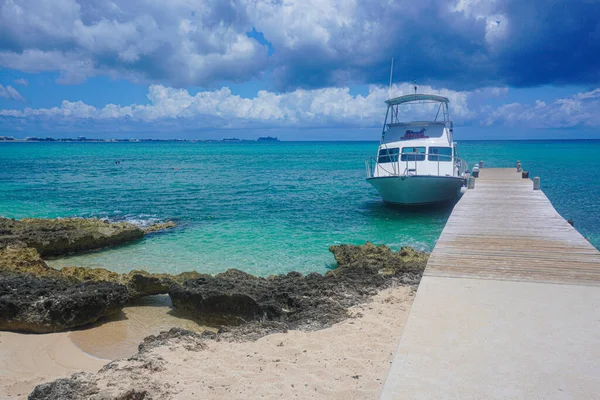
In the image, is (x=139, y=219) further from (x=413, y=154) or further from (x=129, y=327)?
(x=129, y=327)

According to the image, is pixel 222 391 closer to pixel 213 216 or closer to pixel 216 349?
pixel 216 349

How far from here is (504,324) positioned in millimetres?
4613

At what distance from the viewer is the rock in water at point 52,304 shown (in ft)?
25.1

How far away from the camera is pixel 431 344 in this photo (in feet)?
13.7

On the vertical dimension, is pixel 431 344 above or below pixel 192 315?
above

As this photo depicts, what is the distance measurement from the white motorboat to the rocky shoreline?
10.4 meters

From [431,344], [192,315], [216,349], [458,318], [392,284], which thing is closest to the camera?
[431,344]

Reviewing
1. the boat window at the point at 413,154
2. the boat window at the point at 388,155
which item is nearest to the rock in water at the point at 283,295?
the boat window at the point at 413,154

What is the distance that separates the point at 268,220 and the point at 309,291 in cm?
1183

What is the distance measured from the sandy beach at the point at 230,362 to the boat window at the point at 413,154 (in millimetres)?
15639

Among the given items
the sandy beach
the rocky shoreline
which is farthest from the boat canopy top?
the sandy beach

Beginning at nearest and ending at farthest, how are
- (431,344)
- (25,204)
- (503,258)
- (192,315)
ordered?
(431,344) → (503,258) → (192,315) → (25,204)

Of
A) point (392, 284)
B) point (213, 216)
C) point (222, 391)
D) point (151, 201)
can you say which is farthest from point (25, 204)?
point (222, 391)

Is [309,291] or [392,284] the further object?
[392,284]
